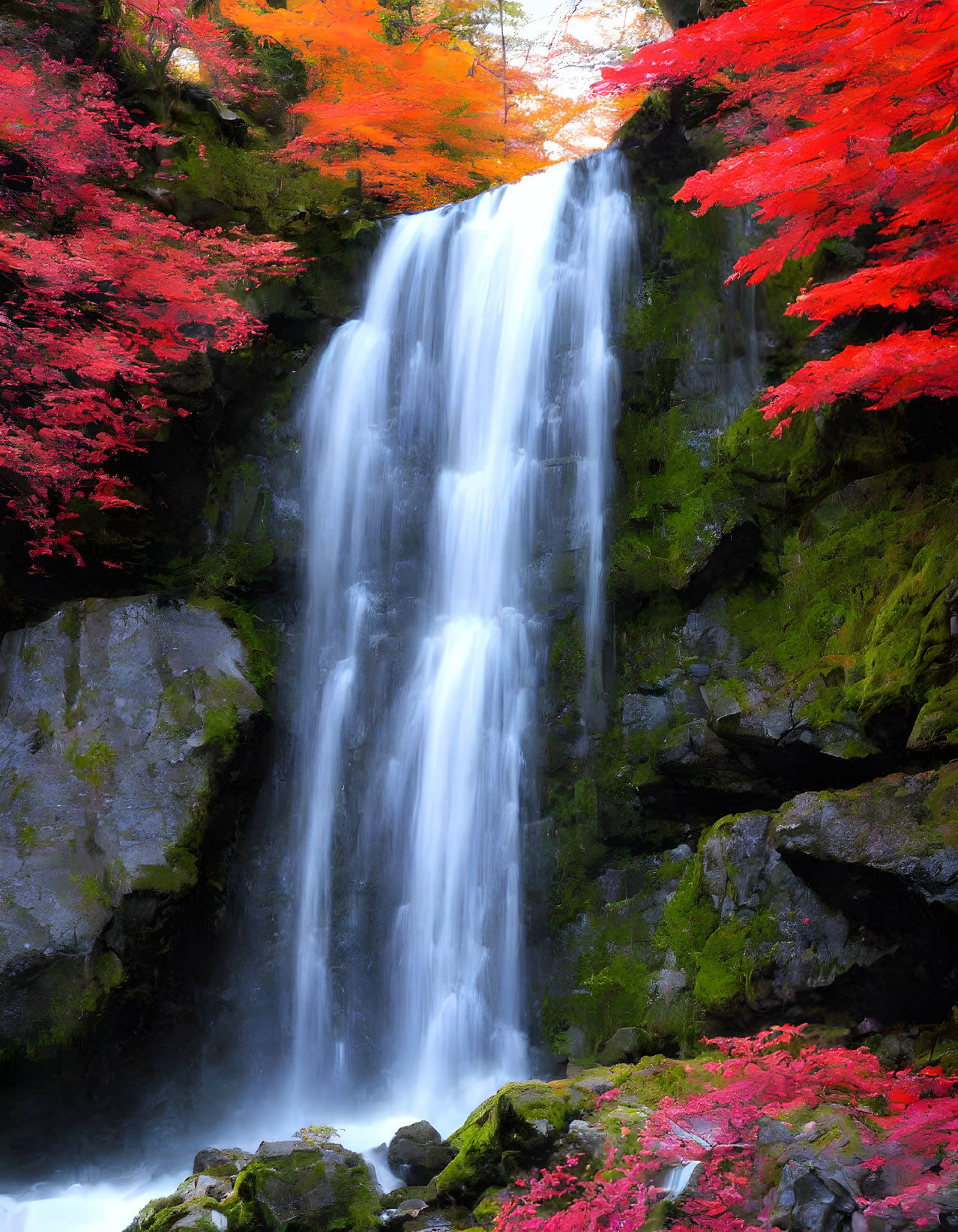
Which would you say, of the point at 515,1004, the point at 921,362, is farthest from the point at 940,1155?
the point at 515,1004

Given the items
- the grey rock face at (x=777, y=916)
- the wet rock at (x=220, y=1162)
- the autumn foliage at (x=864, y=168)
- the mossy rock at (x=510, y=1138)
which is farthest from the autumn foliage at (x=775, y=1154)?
the autumn foliage at (x=864, y=168)

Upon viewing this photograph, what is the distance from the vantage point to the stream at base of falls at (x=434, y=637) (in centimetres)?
913

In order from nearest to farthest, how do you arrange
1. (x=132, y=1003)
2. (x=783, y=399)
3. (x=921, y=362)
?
1. (x=921, y=362)
2. (x=783, y=399)
3. (x=132, y=1003)

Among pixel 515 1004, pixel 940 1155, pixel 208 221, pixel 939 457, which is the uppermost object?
pixel 208 221

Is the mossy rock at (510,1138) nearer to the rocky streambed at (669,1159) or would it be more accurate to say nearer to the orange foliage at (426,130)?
the rocky streambed at (669,1159)

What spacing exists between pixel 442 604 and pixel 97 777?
173 inches

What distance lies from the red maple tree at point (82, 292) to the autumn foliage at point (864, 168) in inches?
246

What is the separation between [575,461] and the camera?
11.0m

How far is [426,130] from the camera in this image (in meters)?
14.4

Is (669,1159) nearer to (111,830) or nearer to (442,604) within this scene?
(111,830)

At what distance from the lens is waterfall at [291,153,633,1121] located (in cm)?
942

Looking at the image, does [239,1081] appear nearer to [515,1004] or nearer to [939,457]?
[515,1004]

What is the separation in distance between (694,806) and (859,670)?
2.43 meters

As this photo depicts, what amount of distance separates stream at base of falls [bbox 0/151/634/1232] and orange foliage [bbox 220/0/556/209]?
134cm
